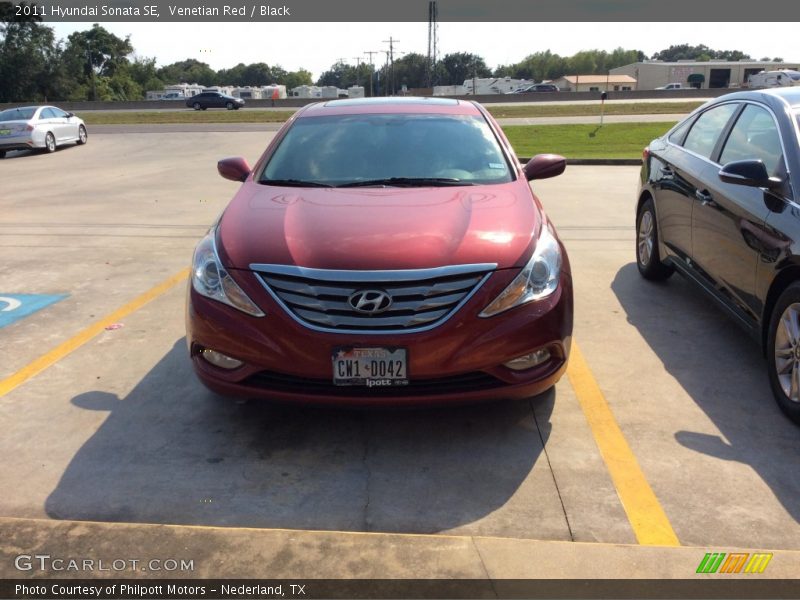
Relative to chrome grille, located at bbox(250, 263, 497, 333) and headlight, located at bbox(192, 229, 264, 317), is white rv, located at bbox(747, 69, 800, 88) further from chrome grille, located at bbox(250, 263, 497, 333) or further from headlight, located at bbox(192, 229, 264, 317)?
headlight, located at bbox(192, 229, 264, 317)

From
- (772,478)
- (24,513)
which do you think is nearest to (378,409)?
(24,513)

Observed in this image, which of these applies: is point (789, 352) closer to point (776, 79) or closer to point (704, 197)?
point (704, 197)

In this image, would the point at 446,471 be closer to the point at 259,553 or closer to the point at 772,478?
the point at 259,553

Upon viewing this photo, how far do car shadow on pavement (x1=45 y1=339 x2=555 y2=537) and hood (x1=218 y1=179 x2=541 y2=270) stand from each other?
0.79 meters

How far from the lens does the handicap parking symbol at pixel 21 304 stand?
5.76m

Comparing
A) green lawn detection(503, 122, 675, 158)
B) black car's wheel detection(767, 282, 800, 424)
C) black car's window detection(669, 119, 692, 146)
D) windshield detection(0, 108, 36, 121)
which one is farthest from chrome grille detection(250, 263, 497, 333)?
windshield detection(0, 108, 36, 121)

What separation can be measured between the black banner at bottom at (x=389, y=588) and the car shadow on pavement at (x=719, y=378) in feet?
1.71

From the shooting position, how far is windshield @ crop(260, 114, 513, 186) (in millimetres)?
4695

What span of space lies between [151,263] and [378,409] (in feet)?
15.2

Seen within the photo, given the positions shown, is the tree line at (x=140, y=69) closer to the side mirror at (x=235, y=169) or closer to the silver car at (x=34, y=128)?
the silver car at (x=34, y=128)

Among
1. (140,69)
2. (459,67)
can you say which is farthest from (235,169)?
(459,67)

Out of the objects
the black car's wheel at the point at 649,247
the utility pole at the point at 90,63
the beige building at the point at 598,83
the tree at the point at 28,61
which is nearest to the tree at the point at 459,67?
the beige building at the point at 598,83

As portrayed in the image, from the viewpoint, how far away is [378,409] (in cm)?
350

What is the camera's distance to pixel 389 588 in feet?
8.53
